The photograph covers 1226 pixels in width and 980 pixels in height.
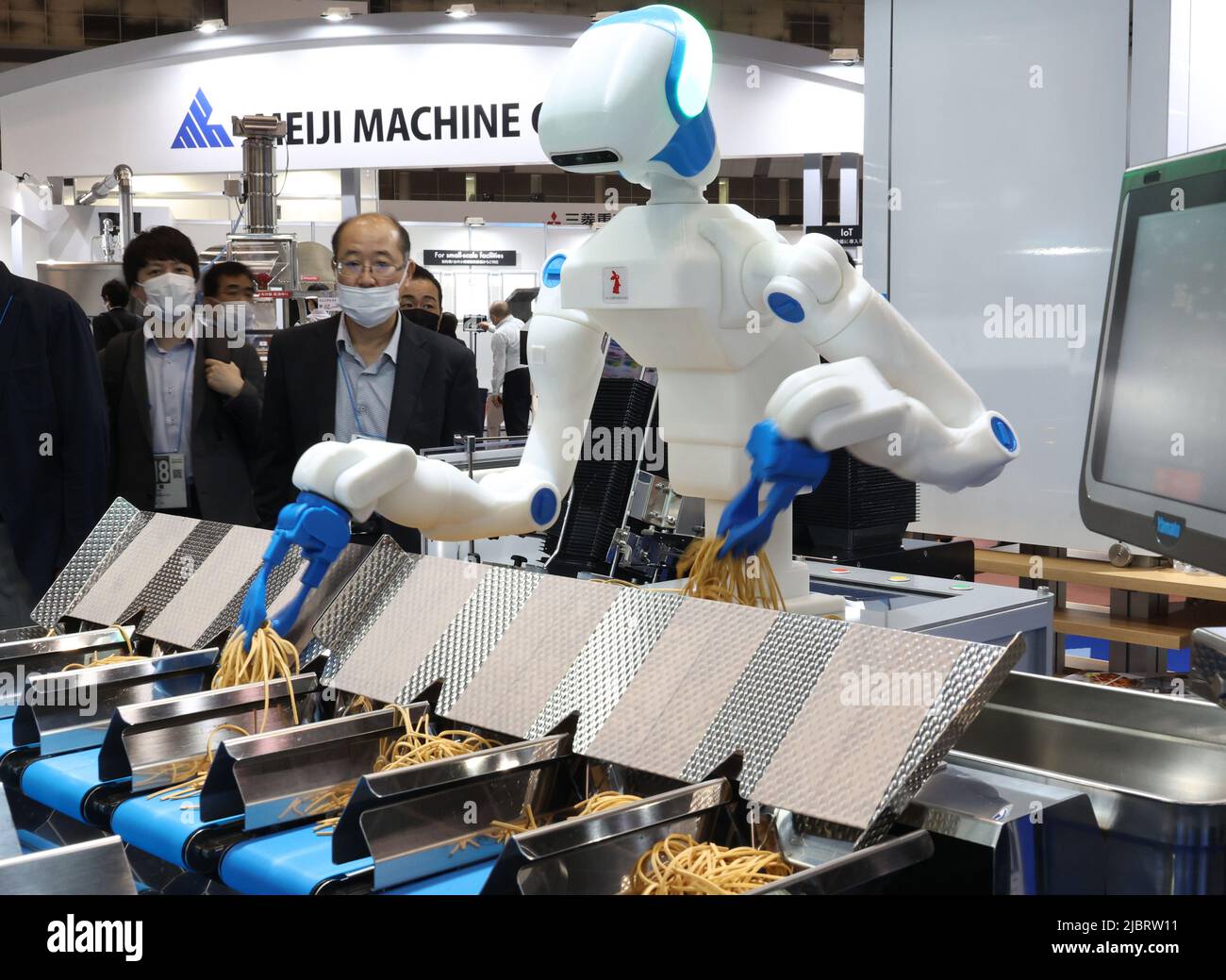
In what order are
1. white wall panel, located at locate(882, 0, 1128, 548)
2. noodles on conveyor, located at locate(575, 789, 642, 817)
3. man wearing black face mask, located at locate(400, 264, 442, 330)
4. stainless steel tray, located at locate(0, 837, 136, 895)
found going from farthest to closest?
man wearing black face mask, located at locate(400, 264, 442, 330)
white wall panel, located at locate(882, 0, 1128, 548)
noodles on conveyor, located at locate(575, 789, 642, 817)
stainless steel tray, located at locate(0, 837, 136, 895)

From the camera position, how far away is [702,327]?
6.95 feet

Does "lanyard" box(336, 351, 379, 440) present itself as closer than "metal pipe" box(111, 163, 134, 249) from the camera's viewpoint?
Yes

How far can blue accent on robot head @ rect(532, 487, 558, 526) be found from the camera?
2.46 metres

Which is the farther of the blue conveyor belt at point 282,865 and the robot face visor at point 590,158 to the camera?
the robot face visor at point 590,158

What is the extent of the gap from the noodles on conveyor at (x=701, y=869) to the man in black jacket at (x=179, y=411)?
2475 millimetres

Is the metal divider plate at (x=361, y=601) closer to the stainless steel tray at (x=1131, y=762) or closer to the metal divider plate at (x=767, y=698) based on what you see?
the metal divider plate at (x=767, y=698)

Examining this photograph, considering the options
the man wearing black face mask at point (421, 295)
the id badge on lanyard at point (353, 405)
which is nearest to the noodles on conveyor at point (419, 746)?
the id badge on lanyard at point (353, 405)

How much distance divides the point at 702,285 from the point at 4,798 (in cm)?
139

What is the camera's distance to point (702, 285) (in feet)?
6.86

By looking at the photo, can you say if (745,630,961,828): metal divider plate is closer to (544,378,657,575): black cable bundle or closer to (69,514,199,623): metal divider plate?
(544,378,657,575): black cable bundle

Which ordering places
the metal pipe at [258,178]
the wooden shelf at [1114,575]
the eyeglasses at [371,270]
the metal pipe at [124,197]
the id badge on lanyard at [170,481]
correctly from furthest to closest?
the metal pipe at [124,197] → the metal pipe at [258,178] → the id badge on lanyard at [170,481] → the wooden shelf at [1114,575] → the eyeglasses at [371,270]

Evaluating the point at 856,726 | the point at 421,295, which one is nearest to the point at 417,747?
the point at 856,726

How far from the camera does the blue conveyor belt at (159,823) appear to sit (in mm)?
1523

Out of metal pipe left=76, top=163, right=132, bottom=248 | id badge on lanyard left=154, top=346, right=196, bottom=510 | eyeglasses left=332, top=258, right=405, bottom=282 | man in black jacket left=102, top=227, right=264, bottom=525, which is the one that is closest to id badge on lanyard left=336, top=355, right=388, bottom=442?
eyeglasses left=332, top=258, right=405, bottom=282
